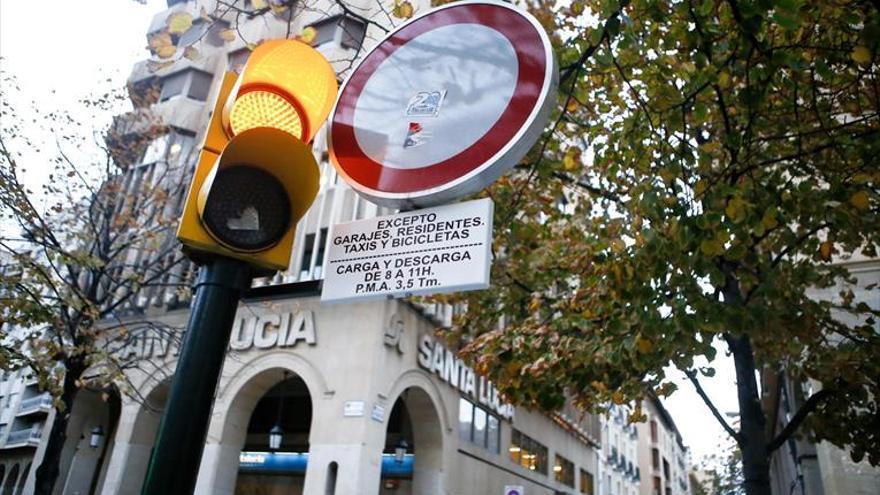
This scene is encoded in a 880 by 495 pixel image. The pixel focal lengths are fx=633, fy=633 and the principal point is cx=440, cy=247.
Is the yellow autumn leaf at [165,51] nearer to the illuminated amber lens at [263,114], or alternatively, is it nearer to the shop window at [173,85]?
the illuminated amber lens at [263,114]

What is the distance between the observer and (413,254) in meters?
2.09

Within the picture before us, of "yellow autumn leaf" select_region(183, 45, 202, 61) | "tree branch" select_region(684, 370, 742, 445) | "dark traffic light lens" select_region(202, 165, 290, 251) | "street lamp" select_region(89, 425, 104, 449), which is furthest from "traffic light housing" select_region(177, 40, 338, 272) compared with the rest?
"street lamp" select_region(89, 425, 104, 449)

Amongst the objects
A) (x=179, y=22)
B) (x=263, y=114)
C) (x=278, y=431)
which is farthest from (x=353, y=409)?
(x=263, y=114)

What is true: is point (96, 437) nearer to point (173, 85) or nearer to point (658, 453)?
point (173, 85)

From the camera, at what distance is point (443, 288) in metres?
1.98

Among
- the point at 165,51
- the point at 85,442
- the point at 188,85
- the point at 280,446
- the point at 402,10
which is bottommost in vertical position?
the point at 85,442

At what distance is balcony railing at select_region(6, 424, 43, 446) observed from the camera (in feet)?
101

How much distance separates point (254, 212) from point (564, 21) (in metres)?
8.51

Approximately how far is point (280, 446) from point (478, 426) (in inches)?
230

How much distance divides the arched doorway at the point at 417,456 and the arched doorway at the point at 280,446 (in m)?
2.60

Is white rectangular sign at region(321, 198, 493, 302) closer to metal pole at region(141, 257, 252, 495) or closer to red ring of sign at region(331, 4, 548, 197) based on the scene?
red ring of sign at region(331, 4, 548, 197)

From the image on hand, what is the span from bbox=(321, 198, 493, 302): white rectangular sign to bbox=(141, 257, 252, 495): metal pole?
1.07 feet

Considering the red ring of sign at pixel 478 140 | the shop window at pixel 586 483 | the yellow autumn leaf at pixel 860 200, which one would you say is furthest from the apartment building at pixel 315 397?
the red ring of sign at pixel 478 140

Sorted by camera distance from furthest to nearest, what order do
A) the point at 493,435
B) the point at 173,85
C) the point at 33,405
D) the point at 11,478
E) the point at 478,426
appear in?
the point at 33,405 < the point at 11,478 < the point at 173,85 < the point at 493,435 < the point at 478,426
